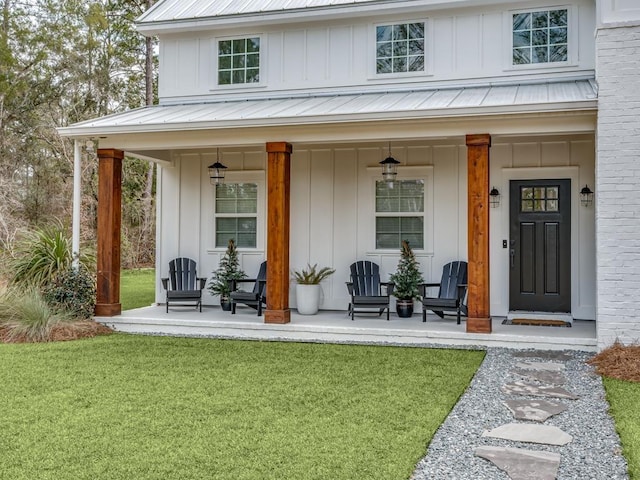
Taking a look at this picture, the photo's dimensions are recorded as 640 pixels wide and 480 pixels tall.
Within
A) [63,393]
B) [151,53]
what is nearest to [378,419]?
[63,393]

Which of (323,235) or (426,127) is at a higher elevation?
(426,127)

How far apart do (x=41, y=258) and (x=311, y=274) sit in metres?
3.80

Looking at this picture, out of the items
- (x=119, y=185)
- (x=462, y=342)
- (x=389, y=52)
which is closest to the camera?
(x=462, y=342)

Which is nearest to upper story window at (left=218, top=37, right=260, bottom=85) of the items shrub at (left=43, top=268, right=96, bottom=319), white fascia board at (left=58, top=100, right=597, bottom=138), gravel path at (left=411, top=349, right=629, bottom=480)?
white fascia board at (left=58, top=100, right=597, bottom=138)

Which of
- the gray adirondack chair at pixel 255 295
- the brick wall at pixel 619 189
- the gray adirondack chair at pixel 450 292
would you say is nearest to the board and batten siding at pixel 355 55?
the brick wall at pixel 619 189

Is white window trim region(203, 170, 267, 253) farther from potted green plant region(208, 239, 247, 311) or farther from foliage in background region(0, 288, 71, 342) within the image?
foliage in background region(0, 288, 71, 342)

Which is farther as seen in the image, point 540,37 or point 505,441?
point 540,37

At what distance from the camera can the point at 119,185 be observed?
867cm

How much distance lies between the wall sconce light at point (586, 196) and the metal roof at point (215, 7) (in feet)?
15.1

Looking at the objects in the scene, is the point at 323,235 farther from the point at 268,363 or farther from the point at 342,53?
the point at 268,363

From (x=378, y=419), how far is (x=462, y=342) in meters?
3.20

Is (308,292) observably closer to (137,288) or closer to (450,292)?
(450,292)

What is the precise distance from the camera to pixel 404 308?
878cm

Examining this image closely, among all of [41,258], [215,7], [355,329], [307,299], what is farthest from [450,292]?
[215,7]
